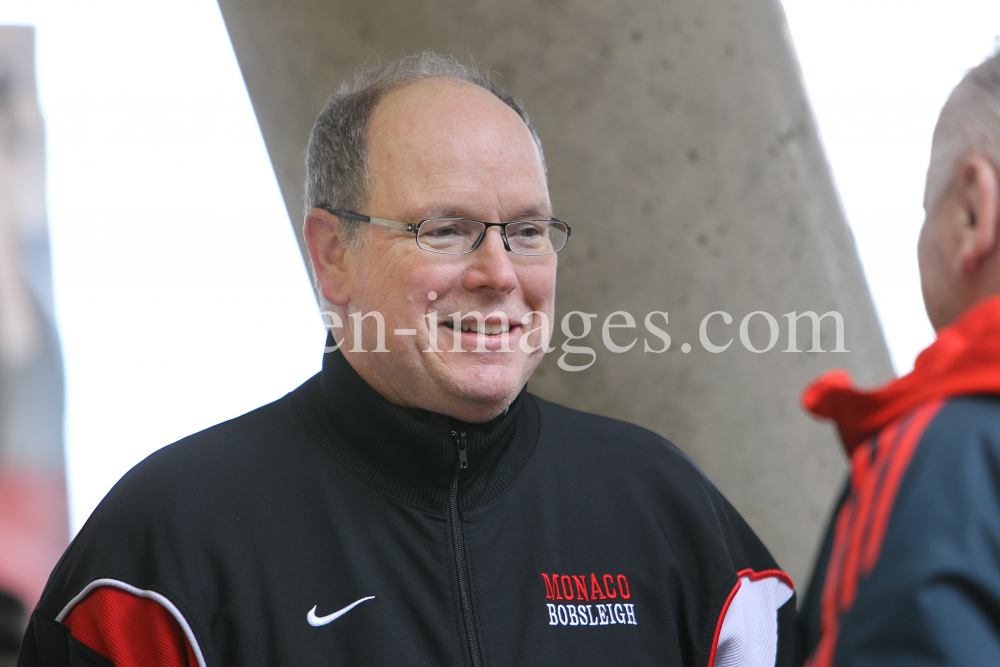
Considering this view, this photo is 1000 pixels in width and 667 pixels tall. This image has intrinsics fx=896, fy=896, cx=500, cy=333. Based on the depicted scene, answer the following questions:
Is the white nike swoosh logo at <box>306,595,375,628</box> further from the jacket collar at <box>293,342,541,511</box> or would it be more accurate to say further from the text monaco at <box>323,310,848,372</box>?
the text monaco at <box>323,310,848,372</box>

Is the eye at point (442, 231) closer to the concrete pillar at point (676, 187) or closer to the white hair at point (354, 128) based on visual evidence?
the white hair at point (354, 128)

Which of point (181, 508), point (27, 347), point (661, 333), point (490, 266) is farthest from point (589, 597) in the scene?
point (27, 347)

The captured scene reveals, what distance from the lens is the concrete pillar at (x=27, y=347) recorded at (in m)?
2.65

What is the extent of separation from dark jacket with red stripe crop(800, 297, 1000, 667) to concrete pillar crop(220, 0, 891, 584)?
135cm


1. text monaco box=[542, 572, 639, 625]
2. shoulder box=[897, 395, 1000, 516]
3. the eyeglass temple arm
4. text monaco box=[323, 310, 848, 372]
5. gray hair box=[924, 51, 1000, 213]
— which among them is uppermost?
the eyeglass temple arm

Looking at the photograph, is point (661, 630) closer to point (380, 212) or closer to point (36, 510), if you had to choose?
point (380, 212)

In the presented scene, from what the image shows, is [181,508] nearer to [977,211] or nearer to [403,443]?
[403,443]

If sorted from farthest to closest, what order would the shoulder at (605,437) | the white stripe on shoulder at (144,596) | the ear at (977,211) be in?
1. the shoulder at (605,437)
2. the white stripe on shoulder at (144,596)
3. the ear at (977,211)

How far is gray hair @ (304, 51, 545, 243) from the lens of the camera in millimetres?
1721

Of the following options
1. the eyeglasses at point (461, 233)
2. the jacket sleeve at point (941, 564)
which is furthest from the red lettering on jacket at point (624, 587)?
the jacket sleeve at point (941, 564)

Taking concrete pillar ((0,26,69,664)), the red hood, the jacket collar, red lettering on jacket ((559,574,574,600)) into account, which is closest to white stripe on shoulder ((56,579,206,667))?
the jacket collar

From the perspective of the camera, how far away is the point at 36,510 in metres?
2.68

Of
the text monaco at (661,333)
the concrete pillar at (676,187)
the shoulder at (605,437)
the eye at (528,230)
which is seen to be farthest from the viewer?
the text monaco at (661,333)

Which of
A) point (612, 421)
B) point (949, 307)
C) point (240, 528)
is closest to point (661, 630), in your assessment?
point (612, 421)
